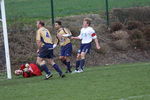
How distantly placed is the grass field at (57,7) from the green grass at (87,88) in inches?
395

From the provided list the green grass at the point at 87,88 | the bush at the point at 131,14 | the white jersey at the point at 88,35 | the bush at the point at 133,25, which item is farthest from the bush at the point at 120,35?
the green grass at the point at 87,88

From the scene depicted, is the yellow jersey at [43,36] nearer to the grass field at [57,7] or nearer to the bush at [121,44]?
the grass field at [57,7]

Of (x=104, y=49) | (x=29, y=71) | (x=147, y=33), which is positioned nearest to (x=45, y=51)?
(x=29, y=71)

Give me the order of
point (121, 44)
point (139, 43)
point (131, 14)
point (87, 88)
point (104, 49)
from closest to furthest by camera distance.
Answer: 1. point (87, 88)
2. point (104, 49)
3. point (121, 44)
4. point (139, 43)
5. point (131, 14)

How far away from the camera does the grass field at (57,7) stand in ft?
84.3

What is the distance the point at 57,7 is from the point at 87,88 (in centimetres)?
1522

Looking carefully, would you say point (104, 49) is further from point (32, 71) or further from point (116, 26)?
point (32, 71)

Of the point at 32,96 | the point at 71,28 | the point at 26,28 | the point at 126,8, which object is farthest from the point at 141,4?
the point at 32,96

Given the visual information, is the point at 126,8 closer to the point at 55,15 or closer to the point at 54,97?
the point at 55,15

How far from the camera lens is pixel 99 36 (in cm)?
2550

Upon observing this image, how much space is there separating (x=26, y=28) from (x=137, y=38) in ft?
18.4

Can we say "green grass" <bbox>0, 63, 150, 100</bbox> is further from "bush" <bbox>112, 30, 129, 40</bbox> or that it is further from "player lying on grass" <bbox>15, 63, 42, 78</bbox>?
"bush" <bbox>112, 30, 129, 40</bbox>

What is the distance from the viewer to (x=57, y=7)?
90.0ft

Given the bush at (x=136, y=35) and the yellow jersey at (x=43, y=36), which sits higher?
the yellow jersey at (x=43, y=36)
